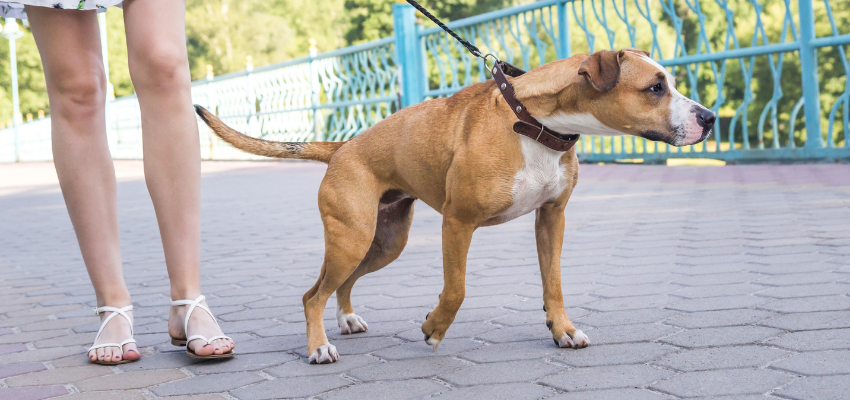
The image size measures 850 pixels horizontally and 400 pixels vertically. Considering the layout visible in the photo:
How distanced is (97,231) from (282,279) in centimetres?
159

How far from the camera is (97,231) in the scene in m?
3.34

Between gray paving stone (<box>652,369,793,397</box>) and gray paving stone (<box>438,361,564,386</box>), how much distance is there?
15.3 inches

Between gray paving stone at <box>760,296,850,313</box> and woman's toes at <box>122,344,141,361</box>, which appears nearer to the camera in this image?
woman's toes at <box>122,344,141,361</box>

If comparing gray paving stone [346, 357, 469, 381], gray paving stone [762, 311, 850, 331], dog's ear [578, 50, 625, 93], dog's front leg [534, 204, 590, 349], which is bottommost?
gray paving stone [762, 311, 850, 331]

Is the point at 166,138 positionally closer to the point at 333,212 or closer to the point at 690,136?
the point at 333,212

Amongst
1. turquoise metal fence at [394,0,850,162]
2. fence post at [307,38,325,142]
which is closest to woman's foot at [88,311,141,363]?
turquoise metal fence at [394,0,850,162]

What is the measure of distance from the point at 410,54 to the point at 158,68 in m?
12.1

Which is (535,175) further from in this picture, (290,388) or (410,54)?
(410,54)

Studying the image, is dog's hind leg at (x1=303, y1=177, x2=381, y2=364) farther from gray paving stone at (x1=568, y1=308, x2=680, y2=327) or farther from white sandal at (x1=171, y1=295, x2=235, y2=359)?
gray paving stone at (x1=568, y1=308, x2=680, y2=327)

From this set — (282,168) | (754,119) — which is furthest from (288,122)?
(754,119)

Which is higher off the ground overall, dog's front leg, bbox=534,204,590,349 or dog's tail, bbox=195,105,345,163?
dog's tail, bbox=195,105,345,163

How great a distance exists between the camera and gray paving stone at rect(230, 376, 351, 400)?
8.49ft

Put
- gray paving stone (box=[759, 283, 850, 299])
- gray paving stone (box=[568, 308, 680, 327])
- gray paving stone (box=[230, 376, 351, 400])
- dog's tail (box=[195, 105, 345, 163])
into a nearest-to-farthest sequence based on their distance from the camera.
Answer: gray paving stone (box=[230, 376, 351, 400])
gray paving stone (box=[568, 308, 680, 327])
dog's tail (box=[195, 105, 345, 163])
gray paving stone (box=[759, 283, 850, 299])

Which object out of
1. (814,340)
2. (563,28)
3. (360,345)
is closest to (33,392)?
(360,345)
